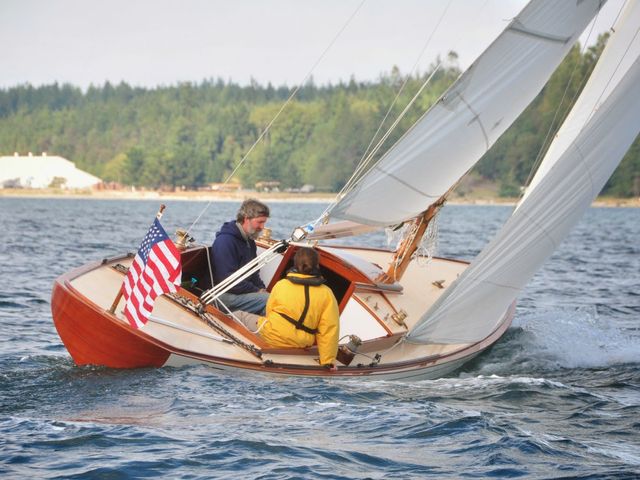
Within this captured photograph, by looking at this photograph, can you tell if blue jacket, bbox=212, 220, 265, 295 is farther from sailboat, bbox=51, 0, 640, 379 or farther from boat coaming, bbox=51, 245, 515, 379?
boat coaming, bbox=51, 245, 515, 379

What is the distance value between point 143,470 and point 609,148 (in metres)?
6.19

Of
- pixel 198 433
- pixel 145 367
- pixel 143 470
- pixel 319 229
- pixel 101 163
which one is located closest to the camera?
pixel 143 470

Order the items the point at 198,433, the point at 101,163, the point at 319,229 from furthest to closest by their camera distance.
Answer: the point at 101,163 → the point at 319,229 → the point at 198,433

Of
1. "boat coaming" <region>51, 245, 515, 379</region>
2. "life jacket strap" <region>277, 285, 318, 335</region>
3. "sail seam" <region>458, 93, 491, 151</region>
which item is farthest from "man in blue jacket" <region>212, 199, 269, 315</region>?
"sail seam" <region>458, 93, 491, 151</region>

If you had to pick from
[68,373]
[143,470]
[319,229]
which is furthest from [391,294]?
[143,470]

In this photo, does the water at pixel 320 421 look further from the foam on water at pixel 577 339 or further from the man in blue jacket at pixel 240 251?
the man in blue jacket at pixel 240 251

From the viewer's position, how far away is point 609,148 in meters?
11.2

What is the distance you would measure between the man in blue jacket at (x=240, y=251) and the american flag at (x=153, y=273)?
1545 millimetres

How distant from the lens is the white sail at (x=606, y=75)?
12336 mm

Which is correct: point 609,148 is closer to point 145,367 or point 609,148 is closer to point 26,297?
point 145,367

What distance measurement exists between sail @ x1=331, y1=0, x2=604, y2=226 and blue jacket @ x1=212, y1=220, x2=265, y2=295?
3.47ft

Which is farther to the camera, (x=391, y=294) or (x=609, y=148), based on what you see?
(x=391, y=294)

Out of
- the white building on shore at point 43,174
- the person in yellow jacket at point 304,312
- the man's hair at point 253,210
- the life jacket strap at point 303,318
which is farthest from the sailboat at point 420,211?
the white building on shore at point 43,174

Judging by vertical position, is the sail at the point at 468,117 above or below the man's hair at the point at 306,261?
above
